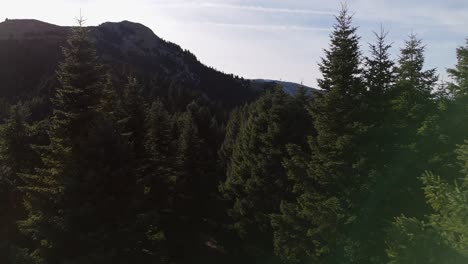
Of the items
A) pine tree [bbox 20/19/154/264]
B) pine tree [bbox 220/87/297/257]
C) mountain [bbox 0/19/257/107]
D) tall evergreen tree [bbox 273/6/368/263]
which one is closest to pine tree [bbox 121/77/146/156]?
pine tree [bbox 20/19/154/264]

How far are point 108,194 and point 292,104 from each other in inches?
607

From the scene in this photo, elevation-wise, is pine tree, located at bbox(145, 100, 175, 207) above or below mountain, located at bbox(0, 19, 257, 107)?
below

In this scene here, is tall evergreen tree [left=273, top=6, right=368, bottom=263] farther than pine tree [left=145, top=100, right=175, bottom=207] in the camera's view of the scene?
No

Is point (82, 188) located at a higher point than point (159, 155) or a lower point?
lower

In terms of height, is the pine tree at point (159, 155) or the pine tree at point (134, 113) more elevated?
the pine tree at point (134, 113)

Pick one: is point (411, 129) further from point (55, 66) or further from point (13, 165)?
point (55, 66)

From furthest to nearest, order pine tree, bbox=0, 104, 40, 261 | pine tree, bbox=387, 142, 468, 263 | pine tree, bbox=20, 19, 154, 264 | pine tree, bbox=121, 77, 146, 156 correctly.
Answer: pine tree, bbox=121, 77, 146, 156
pine tree, bbox=0, 104, 40, 261
pine tree, bbox=20, 19, 154, 264
pine tree, bbox=387, 142, 468, 263

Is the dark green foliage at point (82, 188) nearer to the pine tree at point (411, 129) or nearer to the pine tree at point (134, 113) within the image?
the pine tree at point (134, 113)

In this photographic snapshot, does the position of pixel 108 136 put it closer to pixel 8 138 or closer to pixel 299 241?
pixel 299 241

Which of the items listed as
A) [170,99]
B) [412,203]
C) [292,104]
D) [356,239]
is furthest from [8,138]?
[170,99]

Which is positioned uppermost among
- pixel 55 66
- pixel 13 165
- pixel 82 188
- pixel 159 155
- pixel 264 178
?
pixel 55 66

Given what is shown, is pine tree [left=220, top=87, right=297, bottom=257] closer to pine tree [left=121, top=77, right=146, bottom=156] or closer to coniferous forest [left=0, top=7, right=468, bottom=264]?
coniferous forest [left=0, top=7, right=468, bottom=264]

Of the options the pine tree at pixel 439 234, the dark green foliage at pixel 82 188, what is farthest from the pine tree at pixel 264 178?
the pine tree at pixel 439 234

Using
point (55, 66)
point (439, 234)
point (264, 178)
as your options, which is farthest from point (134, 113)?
point (55, 66)
